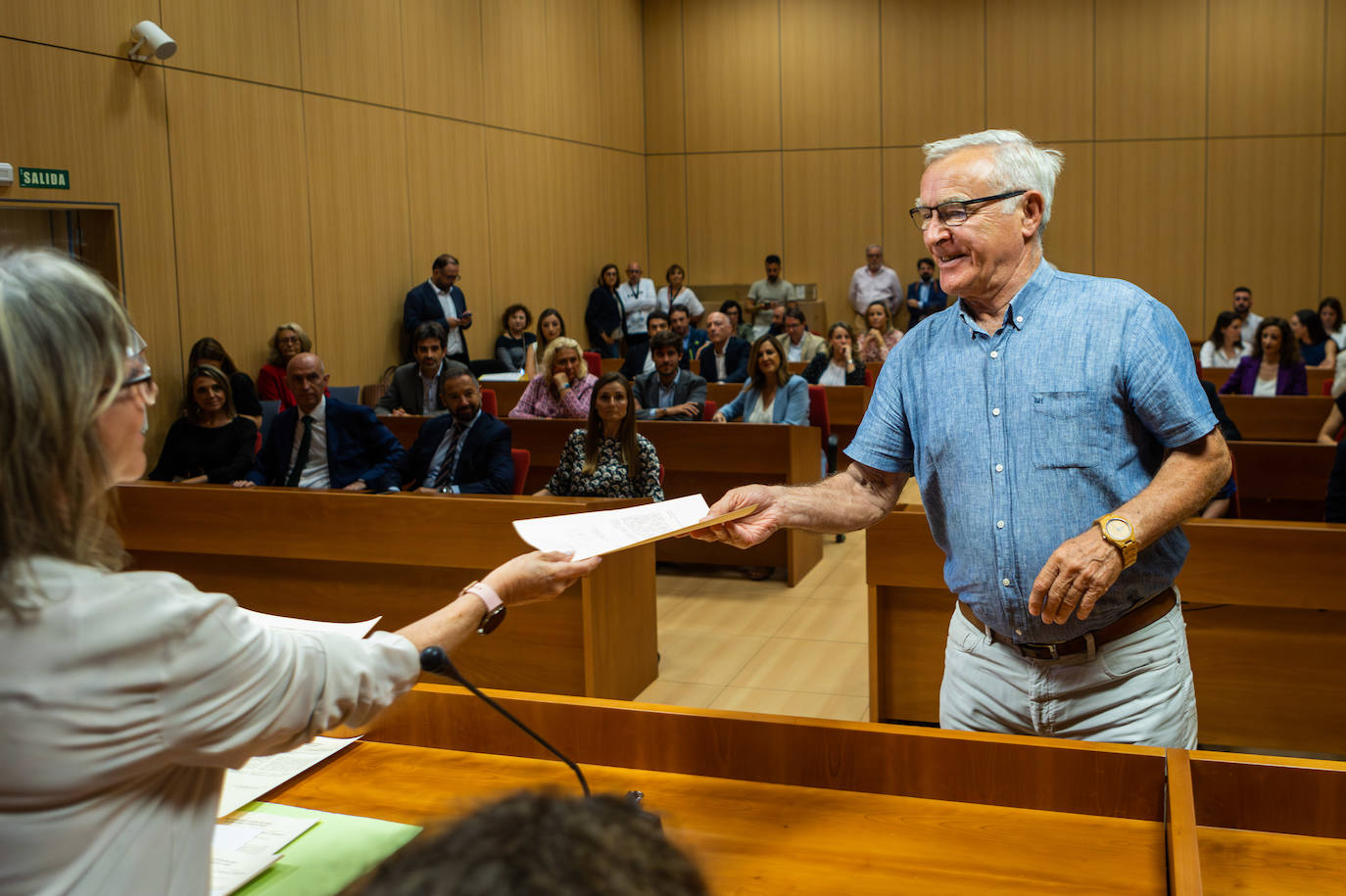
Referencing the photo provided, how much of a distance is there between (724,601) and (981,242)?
13.2 ft

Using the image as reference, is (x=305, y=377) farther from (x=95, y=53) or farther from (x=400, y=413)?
(x=95, y=53)

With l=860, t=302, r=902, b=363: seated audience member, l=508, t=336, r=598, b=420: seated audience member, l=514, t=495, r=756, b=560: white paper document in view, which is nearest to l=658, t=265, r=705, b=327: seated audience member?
l=860, t=302, r=902, b=363: seated audience member

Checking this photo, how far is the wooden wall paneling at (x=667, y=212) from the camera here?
14.5m

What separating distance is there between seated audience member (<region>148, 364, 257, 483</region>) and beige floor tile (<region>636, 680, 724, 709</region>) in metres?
2.46

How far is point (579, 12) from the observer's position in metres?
12.7

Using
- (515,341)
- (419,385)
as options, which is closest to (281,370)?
(419,385)

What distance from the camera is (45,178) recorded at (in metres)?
6.66

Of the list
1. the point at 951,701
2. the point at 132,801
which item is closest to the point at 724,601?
the point at 951,701

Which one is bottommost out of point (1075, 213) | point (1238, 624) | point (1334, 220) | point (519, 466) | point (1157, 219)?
point (1238, 624)

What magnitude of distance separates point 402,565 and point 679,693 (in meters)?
1.17

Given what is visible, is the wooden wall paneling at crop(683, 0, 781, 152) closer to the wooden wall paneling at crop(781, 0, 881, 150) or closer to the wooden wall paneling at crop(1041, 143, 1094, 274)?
the wooden wall paneling at crop(781, 0, 881, 150)

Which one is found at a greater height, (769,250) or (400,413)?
(769,250)

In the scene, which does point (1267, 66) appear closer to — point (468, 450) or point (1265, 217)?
point (1265, 217)

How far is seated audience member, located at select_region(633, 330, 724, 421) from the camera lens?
7.31 m
